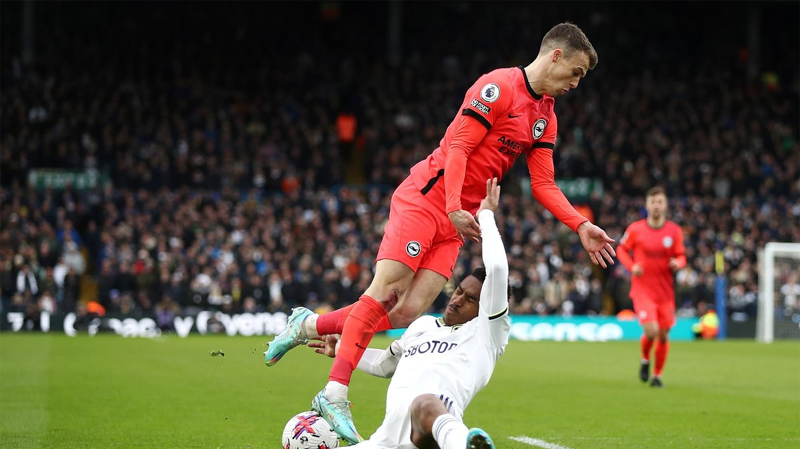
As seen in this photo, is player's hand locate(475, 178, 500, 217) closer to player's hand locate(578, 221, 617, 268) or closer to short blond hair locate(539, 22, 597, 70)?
player's hand locate(578, 221, 617, 268)

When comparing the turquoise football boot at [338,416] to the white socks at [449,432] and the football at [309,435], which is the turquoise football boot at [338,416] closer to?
the football at [309,435]

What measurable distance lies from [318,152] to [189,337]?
32.2 ft

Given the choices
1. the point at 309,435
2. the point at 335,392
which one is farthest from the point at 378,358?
the point at 309,435

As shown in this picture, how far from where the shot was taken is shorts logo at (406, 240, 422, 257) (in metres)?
7.07

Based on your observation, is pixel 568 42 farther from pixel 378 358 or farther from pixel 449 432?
pixel 449 432

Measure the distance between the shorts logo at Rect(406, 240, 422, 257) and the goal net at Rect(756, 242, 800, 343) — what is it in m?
20.9

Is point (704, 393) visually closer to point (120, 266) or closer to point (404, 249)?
point (404, 249)

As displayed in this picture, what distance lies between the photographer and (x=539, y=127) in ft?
24.5

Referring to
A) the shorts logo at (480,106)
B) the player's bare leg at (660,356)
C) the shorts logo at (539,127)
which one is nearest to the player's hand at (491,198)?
the shorts logo at (480,106)

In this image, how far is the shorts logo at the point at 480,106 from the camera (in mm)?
7066

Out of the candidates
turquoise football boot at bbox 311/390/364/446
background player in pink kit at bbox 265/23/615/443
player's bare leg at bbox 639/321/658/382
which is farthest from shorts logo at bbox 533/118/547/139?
player's bare leg at bbox 639/321/658/382

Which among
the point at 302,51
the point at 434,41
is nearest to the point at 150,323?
the point at 302,51

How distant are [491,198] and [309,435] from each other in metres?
1.88

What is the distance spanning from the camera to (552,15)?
3928 cm
